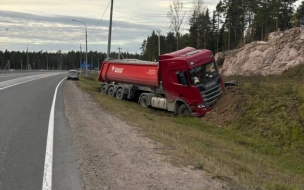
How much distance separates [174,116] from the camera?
2009 centimetres

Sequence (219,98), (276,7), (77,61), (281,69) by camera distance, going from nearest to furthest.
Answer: (219,98) < (281,69) < (276,7) < (77,61)

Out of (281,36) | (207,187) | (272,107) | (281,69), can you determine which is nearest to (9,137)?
(207,187)

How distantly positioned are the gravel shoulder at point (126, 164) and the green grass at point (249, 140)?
1.13ft

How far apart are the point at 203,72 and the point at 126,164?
43.1 ft

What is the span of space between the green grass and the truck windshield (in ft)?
5.56

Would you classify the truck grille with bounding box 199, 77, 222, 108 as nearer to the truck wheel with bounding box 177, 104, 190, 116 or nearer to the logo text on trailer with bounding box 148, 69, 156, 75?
the truck wheel with bounding box 177, 104, 190, 116

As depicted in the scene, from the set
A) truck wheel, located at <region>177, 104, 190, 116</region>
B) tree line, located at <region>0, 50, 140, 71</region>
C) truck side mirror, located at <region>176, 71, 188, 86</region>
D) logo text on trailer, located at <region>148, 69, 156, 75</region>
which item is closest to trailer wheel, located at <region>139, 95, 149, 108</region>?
logo text on trailer, located at <region>148, 69, 156, 75</region>

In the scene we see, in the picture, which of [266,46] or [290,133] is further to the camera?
[266,46]

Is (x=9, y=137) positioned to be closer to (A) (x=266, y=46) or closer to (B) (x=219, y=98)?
(B) (x=219, y=98)

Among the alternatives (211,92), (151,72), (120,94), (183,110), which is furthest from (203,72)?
(120,94)

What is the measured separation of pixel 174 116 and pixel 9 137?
12018 mm

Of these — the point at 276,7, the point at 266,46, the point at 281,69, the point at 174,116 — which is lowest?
the point at 174,116

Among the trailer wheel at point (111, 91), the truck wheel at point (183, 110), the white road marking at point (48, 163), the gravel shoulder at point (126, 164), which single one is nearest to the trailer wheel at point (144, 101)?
the truck wheel at point (183, 110)

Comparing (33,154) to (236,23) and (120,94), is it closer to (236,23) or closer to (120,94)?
(120,94)
